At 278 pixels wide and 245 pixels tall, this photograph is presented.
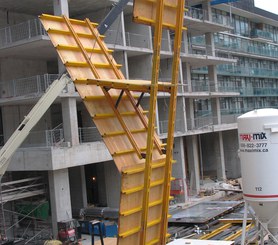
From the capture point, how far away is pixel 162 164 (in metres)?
10.9

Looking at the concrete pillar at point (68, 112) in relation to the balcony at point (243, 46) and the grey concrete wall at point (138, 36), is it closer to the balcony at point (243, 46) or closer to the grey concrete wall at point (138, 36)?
the grey concrete wall at point (138, 36)

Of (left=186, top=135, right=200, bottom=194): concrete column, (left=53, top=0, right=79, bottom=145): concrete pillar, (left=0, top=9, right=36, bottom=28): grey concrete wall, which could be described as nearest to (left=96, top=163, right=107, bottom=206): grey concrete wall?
(left=53, top=0, right=79, bottom=145): concrete pillar

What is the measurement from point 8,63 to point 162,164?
1838 centimetres

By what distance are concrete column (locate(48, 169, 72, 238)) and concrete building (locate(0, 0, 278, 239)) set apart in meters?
0.05

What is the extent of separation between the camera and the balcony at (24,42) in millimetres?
23297

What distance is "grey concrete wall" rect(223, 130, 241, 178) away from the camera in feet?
152

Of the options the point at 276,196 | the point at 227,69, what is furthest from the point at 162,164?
the point at 227,69

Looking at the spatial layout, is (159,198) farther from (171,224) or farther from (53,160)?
(171,224)

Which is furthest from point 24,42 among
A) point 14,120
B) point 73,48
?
point 73,48

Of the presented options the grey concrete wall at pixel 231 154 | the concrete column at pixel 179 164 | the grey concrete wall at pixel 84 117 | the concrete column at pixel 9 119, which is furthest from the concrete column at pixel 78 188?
the grey concrete wall at pixel 231 154

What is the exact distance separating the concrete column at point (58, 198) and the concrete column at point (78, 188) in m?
5.64

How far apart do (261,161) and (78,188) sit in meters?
18.8

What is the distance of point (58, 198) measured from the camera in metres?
22.8

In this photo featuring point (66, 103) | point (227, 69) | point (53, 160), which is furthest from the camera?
point (227, 69)
